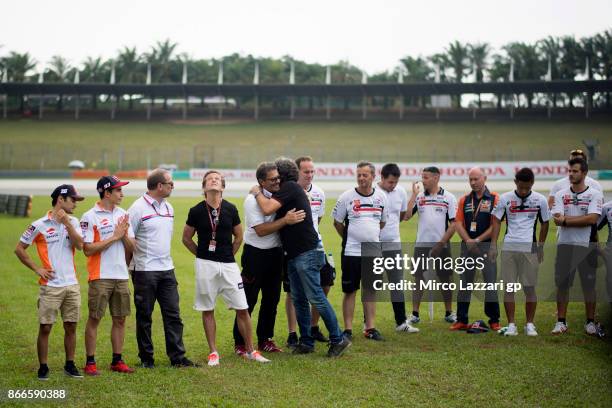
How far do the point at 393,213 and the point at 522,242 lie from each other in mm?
1716

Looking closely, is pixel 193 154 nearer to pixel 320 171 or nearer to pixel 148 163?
pixel 148 163

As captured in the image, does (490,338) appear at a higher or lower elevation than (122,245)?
lower

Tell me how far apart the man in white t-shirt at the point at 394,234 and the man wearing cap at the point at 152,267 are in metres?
3.06

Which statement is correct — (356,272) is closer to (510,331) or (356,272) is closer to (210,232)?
(510,331)

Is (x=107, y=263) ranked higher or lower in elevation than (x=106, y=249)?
lower

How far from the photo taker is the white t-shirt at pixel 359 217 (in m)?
9.47

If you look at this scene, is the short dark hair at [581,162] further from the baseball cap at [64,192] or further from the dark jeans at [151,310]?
the baseball cap at [64,192]

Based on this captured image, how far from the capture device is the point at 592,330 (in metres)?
9.44

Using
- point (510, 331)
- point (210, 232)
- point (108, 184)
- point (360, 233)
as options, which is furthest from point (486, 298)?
point (108, 184)

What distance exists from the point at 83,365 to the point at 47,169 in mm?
54760

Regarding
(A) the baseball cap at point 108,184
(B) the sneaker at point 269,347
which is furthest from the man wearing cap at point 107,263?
(B) the sneaker at point 269,347

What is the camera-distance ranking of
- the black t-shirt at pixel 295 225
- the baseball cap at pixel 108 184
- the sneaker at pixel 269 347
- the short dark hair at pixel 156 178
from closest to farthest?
the baseball cap at pixel 108 184 < the short dark hair at pixel 156 178 < the black t-shirt at pixel 295 225 < the sneaker at pixel 269 347

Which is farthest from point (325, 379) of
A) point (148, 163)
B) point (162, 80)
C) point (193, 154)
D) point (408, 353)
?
point (162, 80)

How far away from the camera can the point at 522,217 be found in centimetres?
966
